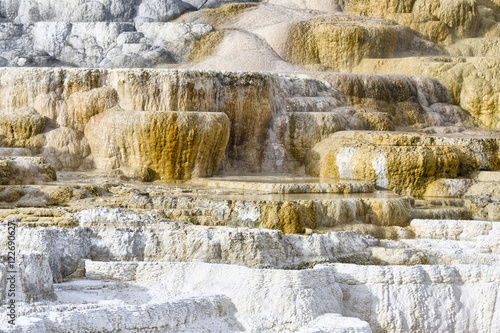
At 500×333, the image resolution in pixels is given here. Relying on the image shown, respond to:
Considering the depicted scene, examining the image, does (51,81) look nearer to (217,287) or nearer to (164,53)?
(164,53)

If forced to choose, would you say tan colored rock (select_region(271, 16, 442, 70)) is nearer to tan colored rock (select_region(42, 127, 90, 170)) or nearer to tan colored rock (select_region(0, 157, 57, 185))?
tan colored rock (select_region(42, 127, 90, 170))

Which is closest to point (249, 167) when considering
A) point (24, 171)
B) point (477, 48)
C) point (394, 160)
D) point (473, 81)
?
point (394, 160)

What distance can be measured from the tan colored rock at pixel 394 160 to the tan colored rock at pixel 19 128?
5398 mm

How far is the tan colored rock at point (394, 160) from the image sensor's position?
45.7 feet

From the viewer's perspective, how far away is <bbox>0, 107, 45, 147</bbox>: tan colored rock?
14.7 m

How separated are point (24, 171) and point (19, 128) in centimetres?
318

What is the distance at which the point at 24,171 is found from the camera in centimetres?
1187

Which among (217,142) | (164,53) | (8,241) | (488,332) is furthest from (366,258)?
(164,53)

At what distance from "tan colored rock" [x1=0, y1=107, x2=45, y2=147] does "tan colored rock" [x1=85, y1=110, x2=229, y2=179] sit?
1429mm

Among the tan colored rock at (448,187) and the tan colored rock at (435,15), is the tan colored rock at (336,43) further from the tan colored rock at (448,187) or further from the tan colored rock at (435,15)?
the tan colored rock at (448,187)

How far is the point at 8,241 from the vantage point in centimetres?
723

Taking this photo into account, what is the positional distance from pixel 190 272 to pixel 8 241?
1818 millimetres

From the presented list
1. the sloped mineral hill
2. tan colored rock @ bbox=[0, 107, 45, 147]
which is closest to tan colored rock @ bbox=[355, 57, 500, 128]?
the sloped mineral hill

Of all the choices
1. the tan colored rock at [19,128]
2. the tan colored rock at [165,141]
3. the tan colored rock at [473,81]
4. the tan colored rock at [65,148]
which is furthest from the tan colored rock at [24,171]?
the tan colored rock at [473,81]
